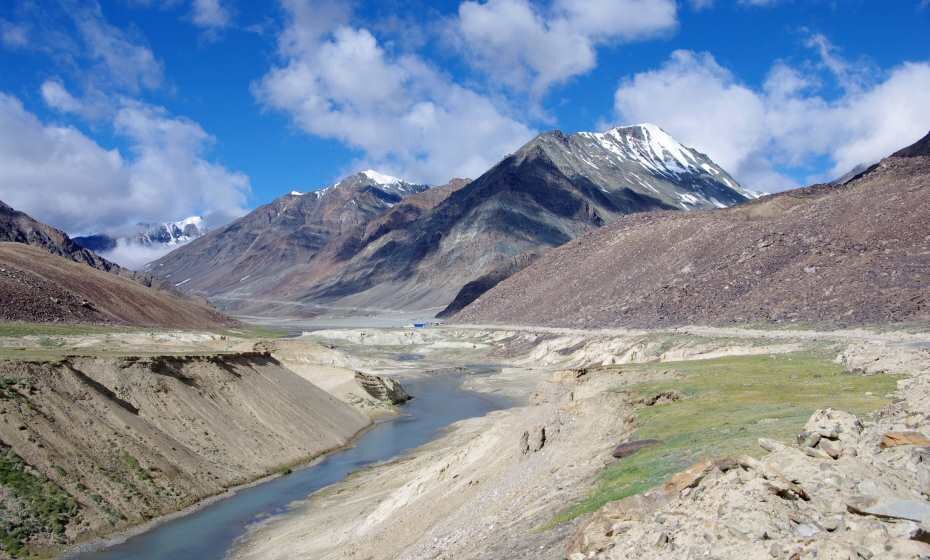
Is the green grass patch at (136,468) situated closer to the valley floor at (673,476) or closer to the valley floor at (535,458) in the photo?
the valley floor at (535,458)

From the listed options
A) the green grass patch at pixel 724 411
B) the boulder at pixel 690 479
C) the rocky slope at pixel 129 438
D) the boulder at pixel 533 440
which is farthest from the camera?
the rocky slope at pixel 129 438

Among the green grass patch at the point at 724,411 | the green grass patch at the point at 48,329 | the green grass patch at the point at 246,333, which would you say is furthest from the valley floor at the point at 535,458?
the green grass patch at the point at 246,333

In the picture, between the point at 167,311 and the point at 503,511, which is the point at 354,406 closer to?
the point at 503,511

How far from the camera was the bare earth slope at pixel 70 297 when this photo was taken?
313 feet

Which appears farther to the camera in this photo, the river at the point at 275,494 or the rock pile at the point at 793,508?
the river at the point at 275,494

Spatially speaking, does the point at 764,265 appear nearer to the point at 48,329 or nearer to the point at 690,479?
the point at 48,329

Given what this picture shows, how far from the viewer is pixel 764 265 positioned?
9506cm

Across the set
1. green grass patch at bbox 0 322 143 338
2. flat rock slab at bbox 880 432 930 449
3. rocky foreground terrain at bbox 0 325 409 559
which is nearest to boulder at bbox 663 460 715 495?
flat rock slab at bbox 880 432 930 449

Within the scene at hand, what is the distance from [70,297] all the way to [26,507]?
84640mm

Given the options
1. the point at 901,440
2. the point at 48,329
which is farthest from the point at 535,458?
the point at 48,329

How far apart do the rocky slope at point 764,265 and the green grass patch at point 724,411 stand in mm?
33725

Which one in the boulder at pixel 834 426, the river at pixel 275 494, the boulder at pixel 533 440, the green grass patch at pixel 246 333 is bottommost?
the river at pixel 275 494

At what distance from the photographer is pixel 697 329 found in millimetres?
85250

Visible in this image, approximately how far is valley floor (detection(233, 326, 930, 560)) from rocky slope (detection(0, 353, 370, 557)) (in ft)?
20.1
